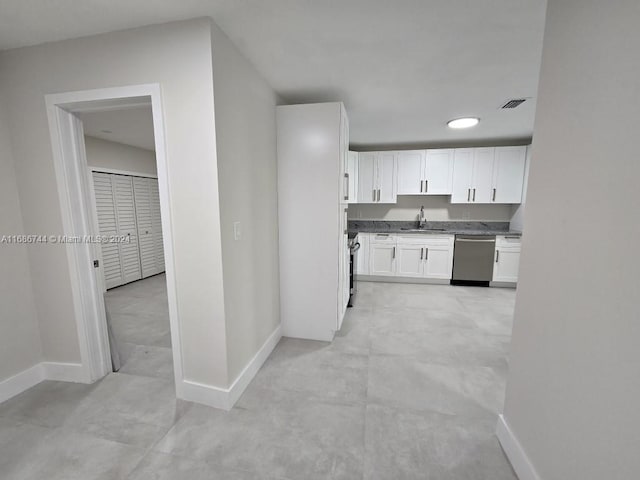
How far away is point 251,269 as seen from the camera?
2188mm

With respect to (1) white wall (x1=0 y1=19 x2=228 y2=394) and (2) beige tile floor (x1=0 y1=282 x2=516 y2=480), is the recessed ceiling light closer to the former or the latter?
(2) beige tile floor (x1=0 y1=282 x2=516 y2=480)

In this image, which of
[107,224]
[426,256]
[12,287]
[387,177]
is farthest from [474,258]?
[107,224]

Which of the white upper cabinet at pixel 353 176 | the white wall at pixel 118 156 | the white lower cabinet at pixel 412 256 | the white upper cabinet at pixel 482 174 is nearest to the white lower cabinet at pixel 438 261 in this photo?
the white lower cabinet at pixel 412 256

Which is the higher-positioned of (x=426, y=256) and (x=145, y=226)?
(x=145, y=226)

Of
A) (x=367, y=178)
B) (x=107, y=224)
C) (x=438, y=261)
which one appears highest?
(x=367, y=178)

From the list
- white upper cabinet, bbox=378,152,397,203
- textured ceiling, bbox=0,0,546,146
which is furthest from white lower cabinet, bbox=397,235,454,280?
textured ceiling, bbox=0,0,546,146

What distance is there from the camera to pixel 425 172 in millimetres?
4910

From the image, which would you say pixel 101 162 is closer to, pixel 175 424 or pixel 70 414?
pixel 70 414

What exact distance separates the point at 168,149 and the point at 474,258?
15.3ft

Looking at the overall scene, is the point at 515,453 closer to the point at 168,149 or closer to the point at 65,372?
the point at 168,149

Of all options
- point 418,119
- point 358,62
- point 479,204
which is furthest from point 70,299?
point 479,204

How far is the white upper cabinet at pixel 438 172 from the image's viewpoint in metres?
4.80

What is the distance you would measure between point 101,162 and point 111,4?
3.82 meters

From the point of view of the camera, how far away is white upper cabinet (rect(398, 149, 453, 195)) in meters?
4.82
